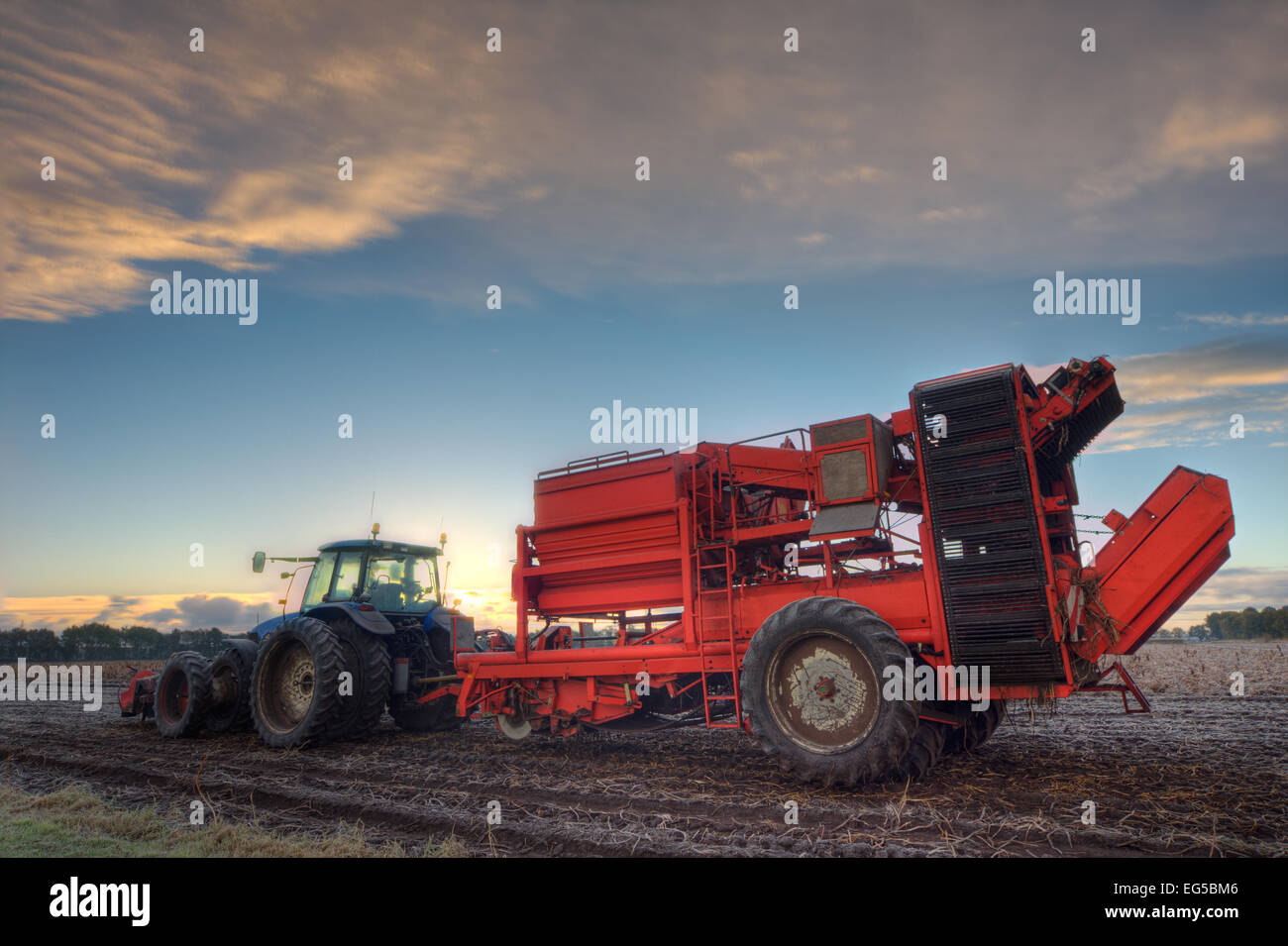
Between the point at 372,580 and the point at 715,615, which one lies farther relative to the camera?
the point at 372,580

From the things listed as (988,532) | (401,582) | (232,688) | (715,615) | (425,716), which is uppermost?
(988,532)

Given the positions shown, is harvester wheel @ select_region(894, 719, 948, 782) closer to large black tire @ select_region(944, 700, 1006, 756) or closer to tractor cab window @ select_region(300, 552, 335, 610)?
large black tire @ select_region(944, 700, 1006, 756)

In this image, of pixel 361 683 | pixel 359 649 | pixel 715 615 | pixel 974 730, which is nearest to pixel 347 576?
pixel 359 649

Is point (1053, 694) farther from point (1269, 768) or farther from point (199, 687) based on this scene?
point (199, 687)

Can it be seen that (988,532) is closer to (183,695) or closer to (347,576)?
(347,576)

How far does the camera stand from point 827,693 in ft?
22.2

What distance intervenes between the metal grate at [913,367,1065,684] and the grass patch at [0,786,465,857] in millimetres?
4655

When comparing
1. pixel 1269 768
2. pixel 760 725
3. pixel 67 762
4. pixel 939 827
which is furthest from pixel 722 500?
pixel 67 762

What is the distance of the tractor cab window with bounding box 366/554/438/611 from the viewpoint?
12.6 metres

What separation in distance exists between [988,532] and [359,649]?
8837mm

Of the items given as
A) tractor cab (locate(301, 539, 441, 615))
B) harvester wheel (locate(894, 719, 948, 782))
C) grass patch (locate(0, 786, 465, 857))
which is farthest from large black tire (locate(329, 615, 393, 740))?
harvester wheel (locate(894, 719, 948, 782))

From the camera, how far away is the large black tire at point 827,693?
20.7 ft
